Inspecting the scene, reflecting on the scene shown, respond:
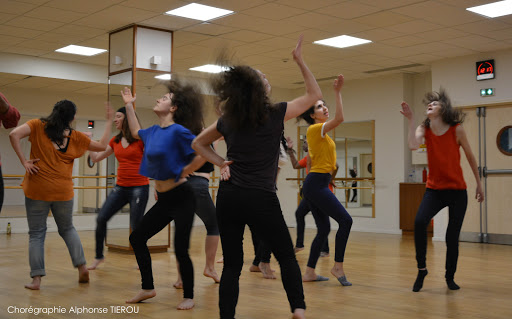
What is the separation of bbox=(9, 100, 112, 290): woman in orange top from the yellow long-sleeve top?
5.54 feet

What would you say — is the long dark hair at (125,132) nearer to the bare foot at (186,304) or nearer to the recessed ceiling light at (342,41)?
the bare foot at (186,304)

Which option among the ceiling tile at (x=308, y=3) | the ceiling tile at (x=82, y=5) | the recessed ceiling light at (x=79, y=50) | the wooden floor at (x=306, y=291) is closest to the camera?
the wooden floor at (x=306, y=291)

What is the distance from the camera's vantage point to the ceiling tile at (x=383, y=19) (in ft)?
23.6

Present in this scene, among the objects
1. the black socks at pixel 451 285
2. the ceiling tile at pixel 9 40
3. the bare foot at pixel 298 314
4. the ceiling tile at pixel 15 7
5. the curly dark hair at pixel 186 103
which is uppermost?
the ceiling tile at pixel 15 7

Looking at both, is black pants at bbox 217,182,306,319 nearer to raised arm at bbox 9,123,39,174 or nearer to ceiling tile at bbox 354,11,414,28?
raised arm at bbox 9,123,39,174

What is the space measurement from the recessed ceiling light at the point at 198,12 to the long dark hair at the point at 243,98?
4.45 meters

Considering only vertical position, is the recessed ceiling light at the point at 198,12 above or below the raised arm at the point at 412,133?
above

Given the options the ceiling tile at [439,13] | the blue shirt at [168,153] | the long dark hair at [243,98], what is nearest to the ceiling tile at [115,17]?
the ceiling tile at [439,13]

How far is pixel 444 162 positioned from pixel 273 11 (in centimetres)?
348

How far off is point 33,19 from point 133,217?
3.64 metres

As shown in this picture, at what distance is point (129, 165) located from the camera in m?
5.59

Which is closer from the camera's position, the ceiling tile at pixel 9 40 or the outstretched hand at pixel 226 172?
the outstretched hand at pixel 226 172

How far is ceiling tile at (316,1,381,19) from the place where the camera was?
682 cm

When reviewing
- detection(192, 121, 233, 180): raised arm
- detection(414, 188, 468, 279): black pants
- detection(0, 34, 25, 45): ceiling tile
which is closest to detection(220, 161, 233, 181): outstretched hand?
detection(192, 121, 233, 180): raised arm
